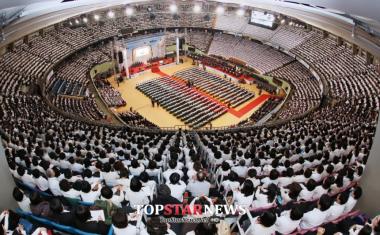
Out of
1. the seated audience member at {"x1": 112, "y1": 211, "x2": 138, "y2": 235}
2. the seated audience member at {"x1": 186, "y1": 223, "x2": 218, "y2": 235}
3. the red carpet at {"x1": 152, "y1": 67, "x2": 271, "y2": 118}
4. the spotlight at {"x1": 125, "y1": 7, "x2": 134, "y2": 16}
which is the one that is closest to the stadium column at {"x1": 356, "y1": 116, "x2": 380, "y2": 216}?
the seated audience member at {"x1": 186, "y1": 223, "x2": 218, "y2": 235}

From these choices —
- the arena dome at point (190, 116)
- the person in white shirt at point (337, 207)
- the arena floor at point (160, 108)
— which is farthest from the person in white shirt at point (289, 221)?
the arena floor at point (160, 108)

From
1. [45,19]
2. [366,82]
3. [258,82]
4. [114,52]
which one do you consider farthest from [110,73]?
[366,82]

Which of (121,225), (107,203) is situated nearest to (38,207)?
(107,203)

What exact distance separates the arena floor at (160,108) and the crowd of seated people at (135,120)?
3.75 feet

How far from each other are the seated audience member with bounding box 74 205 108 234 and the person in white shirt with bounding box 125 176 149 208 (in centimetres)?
134

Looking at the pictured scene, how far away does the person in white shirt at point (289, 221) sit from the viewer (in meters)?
5.61

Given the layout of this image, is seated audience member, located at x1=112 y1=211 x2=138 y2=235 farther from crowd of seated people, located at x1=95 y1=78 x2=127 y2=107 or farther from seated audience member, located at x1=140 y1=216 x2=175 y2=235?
crowd of seated people, located at x1=95 y1=78 x2=127 y2=107

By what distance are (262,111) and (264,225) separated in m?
19.9

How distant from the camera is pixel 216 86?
1192 inches

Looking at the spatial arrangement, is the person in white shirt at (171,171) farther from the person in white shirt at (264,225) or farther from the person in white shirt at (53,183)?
the person in white shirt at (264,225)

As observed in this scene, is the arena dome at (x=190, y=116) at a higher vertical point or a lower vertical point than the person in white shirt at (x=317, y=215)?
lower

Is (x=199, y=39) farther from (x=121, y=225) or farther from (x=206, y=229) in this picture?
(x=206, y=229)

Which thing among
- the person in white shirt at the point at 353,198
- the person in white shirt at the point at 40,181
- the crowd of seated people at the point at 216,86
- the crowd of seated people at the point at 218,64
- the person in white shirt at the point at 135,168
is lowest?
the crowd of seated people at the point at 216,86

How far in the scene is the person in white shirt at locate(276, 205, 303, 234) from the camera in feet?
18.4
